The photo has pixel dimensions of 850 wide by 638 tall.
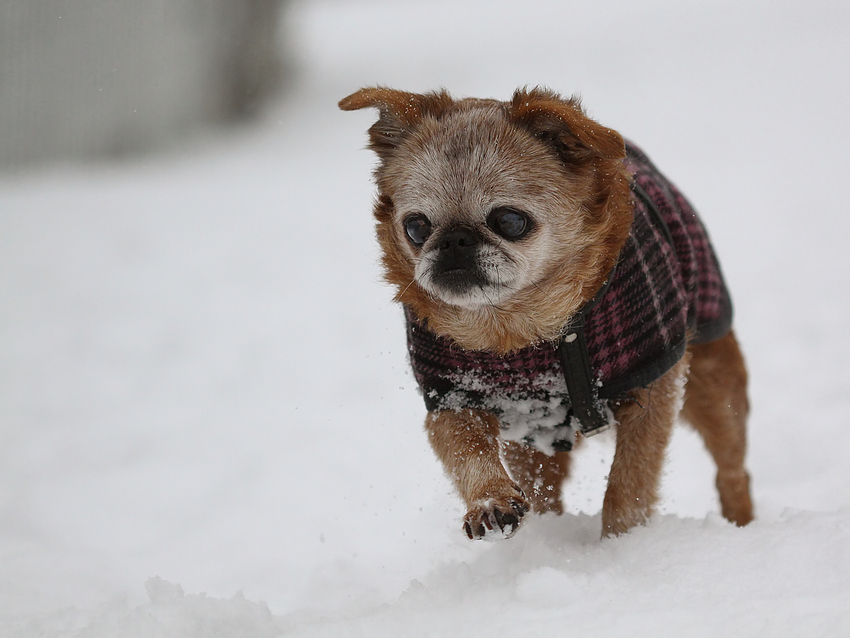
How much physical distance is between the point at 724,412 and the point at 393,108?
2.34 metres

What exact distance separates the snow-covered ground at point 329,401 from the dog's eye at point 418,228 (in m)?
1.29

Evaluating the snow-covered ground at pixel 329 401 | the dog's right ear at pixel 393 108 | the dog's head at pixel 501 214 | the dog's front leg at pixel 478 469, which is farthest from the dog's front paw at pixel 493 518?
the dog's right ear at pixel 393 108

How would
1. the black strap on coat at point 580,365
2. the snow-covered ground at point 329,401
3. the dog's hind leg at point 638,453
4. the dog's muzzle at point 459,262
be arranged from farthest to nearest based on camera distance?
the dog's hind leg at point 638,453, the black strap on coat at point 580,365, the dog's muzzle at point 459,262, the snow-covered ground at point 329,401

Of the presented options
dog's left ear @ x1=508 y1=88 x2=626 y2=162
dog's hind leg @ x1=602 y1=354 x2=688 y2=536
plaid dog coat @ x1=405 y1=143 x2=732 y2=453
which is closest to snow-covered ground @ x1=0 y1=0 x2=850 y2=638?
dog's hind leg @ x1=602 y1=354 x2=688 y2=536

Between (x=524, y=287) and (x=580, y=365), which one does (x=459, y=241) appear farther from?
(x=580, y=365)

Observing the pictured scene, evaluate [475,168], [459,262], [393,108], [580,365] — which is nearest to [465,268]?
[459,262]

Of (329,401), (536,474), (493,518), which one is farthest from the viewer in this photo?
(329,401)

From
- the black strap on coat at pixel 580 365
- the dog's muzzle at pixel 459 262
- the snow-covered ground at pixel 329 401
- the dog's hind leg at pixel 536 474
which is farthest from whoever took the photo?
the dog's hind leg at pixel 536 474

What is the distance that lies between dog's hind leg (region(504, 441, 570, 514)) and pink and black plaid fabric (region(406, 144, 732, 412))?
0.78 metres

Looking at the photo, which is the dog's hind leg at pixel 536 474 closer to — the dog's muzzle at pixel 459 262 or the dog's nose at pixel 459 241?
the dog's muzzle at pixel 459 262

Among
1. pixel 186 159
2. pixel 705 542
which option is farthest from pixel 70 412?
pixel 186 159

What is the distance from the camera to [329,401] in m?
5.95

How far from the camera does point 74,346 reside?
6832 mm

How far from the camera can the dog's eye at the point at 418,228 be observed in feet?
10.4
